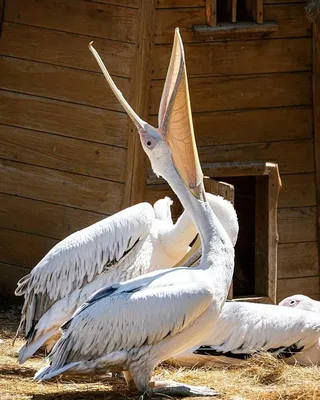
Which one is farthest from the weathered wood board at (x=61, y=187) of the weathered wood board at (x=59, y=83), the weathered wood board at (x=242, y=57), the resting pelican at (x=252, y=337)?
the resting pelican at (x=252, y=337)

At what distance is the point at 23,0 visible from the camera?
8750mm

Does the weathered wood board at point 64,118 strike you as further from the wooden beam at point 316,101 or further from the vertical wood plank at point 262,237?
the wooden beam at point 316,101

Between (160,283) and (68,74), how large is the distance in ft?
11.1

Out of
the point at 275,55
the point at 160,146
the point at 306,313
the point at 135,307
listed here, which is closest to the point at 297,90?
the point at 275,55

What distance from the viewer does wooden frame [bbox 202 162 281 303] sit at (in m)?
8.48

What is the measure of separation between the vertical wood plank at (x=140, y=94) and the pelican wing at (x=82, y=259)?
1.50 m

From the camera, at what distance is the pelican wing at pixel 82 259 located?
23.0 feet

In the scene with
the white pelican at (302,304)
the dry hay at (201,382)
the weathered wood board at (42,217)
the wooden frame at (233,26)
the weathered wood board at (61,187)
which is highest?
the wooden frame at (233,26)

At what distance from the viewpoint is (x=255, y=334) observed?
697 cm

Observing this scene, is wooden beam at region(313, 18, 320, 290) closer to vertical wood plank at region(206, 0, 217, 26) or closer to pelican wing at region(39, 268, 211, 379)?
vertical wood plank at region(206, 0, 217, 26)

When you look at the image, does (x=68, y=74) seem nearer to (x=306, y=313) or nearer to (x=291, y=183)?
(x=291, y=183)

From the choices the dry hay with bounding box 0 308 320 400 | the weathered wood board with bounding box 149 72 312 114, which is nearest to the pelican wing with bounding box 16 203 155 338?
the dry hay with bounding box 0 308 320 400

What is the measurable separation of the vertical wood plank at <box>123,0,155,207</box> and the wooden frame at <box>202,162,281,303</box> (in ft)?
1.72

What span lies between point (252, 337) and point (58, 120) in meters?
2.75
